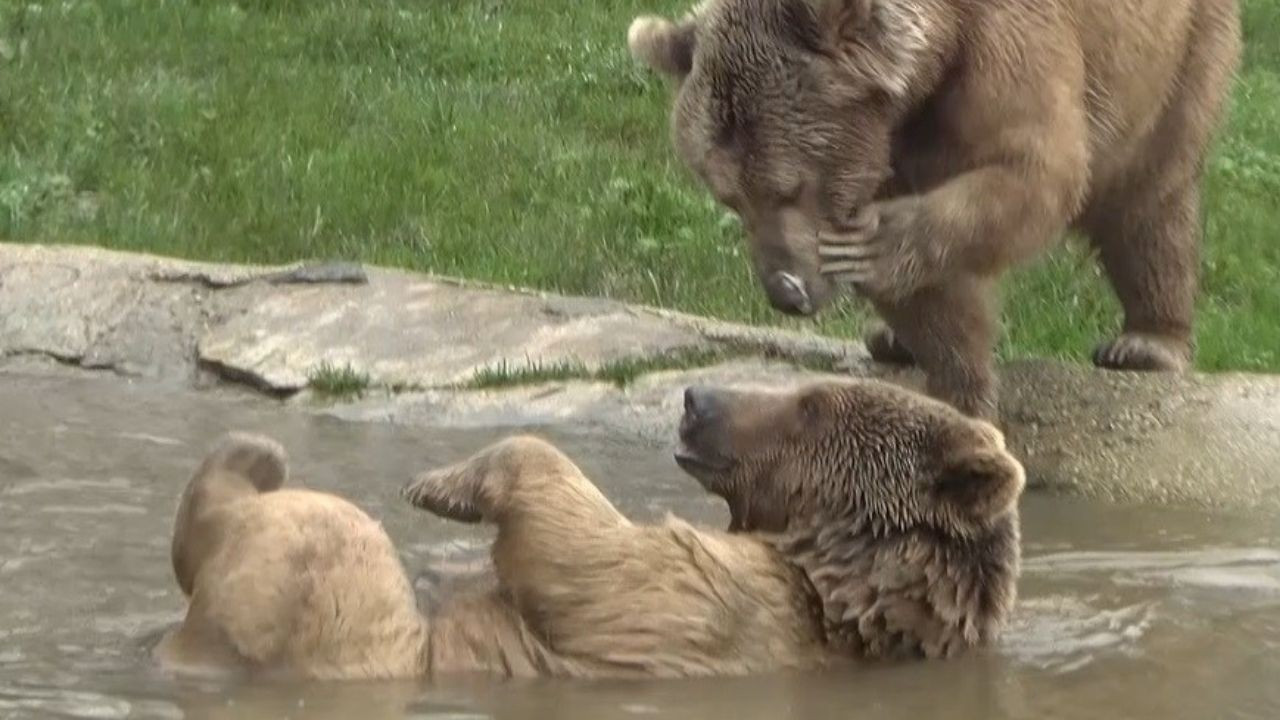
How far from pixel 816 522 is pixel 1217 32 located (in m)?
3.34

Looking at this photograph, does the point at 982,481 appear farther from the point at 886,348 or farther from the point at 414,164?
the point at 414,164

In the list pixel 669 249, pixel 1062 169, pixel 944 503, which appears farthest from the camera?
pixel 669 249

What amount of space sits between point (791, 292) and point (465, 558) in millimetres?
1369

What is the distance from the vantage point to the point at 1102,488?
23.1 ft

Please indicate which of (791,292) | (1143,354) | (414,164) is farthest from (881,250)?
(414,164)

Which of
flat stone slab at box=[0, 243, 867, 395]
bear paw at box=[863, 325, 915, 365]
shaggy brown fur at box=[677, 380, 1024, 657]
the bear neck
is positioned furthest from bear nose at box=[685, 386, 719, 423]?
bear paw at box=[863, 325, 915, 365]

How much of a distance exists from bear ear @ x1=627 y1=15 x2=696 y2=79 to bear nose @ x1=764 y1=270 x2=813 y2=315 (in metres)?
0.73

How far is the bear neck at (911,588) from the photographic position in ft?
17.0

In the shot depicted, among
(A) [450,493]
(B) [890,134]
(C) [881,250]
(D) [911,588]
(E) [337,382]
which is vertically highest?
(B) [890,134]

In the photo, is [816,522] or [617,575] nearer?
[617,575]

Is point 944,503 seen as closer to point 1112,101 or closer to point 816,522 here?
point 816,522

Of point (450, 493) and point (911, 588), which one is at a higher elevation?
point (450, 493)

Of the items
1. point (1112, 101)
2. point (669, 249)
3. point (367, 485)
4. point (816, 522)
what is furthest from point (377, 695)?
point (669, 249)

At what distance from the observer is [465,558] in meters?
5.85
